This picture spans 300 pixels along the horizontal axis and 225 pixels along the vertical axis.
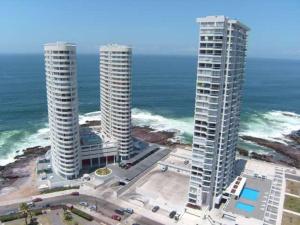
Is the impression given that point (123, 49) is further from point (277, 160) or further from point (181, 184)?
point (277, 160)

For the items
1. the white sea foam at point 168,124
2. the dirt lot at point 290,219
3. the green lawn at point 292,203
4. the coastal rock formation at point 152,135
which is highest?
the white sea foam at point 168,124

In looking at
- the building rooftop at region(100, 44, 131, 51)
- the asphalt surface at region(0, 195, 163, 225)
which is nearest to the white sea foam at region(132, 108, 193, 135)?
the building rooftop at region(100, 44, 131, 51)

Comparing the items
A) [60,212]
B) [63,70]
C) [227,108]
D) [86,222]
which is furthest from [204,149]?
[63,70]

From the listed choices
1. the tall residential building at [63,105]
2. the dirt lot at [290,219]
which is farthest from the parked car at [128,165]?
the dirt lot at [290,219]

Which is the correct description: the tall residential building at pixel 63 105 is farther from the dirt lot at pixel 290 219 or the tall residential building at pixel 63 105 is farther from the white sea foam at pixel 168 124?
the white sea foam at pixel 168 124

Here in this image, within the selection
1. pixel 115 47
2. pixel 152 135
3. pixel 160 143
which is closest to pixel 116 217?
pixel 115 47

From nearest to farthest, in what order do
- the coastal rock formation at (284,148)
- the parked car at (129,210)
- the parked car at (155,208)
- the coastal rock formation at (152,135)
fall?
the parked car at (129,210)
the parked car at (155,208)
the coastal rock formation at (284,148)
the coastal rock formation at (152,135)
